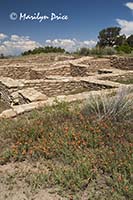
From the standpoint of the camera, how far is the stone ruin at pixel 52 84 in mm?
5965

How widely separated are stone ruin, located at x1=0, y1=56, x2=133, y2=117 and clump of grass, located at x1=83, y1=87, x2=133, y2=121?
1397 millimetres

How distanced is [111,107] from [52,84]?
157 inches

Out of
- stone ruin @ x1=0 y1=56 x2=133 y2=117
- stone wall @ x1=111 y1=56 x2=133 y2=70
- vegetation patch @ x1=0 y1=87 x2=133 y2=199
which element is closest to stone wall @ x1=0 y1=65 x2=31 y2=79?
stone ruin @ x1=0 y1=56 x2=133 y2=117

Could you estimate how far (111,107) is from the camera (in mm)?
4191

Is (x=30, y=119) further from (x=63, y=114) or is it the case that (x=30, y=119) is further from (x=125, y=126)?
(x=125, y=126)

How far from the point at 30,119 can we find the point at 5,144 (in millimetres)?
1052

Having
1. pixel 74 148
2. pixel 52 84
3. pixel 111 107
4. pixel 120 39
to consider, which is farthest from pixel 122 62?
pixel 120 39

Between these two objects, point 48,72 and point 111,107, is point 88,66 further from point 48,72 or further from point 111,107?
point 111,107

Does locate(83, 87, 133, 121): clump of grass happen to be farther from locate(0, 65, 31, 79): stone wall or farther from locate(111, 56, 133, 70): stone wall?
locate(111, 56, 133, 70): stone wall

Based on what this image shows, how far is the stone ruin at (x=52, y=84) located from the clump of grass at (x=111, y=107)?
140 cm

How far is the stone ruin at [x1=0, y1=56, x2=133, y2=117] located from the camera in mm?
5965

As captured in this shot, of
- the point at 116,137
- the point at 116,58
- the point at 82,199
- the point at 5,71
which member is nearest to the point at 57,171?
the point at 82,199

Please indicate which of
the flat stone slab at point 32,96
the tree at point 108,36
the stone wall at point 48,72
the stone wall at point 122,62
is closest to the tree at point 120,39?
the tree at point 108,36

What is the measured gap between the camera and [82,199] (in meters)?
2.37
